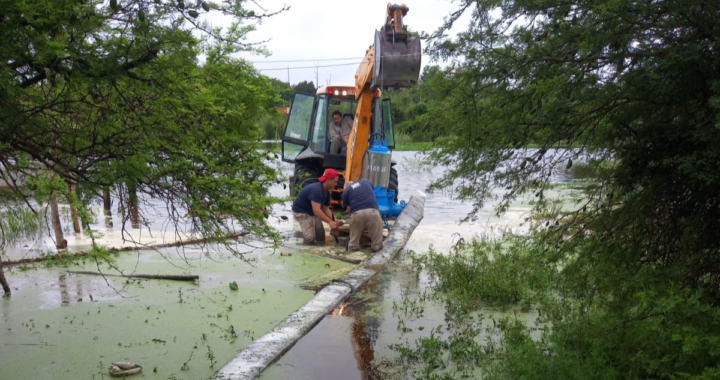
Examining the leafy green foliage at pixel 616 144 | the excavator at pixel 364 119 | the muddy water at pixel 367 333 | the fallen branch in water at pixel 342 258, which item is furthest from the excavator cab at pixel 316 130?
the leafy green foliage at pixel 616 144

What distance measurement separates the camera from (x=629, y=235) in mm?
4832

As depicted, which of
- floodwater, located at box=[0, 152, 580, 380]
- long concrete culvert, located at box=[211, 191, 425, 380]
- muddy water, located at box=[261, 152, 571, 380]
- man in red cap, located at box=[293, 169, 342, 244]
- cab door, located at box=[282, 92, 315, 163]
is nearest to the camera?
long concrete culvert, located at box=[211, 191, 425, 380]

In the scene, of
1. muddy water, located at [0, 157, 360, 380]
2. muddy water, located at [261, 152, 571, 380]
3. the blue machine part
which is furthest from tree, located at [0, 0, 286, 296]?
the blue machine part

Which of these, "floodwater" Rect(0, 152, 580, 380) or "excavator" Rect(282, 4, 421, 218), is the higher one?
"excavator" Rect(282, 4, 421, 218)

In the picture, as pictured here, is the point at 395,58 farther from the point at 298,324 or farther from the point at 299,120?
the point at 299,120

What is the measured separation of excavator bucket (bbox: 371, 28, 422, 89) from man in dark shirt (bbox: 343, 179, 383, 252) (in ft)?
5.88

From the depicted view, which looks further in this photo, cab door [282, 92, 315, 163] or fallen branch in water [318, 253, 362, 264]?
cab door [282, 92, 315, 163]

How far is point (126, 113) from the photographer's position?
14.0 feet

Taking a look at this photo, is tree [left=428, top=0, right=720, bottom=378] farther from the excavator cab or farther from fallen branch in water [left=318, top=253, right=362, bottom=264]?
the excavator cab

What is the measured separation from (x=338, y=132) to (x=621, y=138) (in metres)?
8.83

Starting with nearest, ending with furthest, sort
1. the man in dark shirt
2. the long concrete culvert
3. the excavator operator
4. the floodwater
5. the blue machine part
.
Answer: the long concrete culvert
the floodwater
the man in dark shirt
the blue machine part
the excavator operator

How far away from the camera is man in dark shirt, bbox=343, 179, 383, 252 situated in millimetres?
9742

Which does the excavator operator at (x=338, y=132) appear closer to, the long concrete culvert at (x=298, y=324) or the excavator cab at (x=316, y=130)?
the excavator cab at (x=316, y=130)

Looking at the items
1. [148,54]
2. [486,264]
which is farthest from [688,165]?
[486,264]
